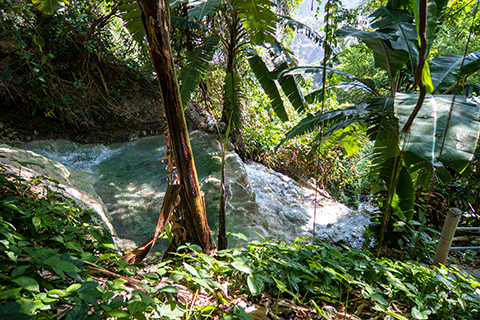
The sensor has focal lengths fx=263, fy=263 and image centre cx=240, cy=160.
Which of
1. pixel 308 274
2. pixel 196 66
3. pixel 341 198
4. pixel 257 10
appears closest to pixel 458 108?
pixel 308 274

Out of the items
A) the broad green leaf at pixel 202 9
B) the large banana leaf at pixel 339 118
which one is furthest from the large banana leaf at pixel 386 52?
the broad green leaf at pixel 202 9

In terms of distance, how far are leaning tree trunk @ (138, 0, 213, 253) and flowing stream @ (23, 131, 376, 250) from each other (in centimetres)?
150

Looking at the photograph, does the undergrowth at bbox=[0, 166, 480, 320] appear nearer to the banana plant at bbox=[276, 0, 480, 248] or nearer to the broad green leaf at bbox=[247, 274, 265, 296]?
the broad green leaf at bbox=[247, 274, 265, 296]

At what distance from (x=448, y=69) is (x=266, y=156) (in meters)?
3.66

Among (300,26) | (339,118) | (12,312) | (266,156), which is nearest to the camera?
(12,312)

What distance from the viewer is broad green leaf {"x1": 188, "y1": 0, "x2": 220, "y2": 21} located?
9.81 feet

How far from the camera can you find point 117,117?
5430 millimetres

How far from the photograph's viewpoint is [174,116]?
5.56ft

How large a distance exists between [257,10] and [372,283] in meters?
2.58

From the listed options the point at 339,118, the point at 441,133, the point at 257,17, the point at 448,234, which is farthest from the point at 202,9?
the point at 448,234

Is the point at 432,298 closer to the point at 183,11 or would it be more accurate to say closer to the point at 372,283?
the point at 372,283

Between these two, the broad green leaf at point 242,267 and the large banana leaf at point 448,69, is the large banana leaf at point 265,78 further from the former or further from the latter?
the broad green leaf at point 242,267

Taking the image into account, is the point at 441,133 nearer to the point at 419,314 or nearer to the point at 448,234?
the point at 448,234

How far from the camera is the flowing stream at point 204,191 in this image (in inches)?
140
